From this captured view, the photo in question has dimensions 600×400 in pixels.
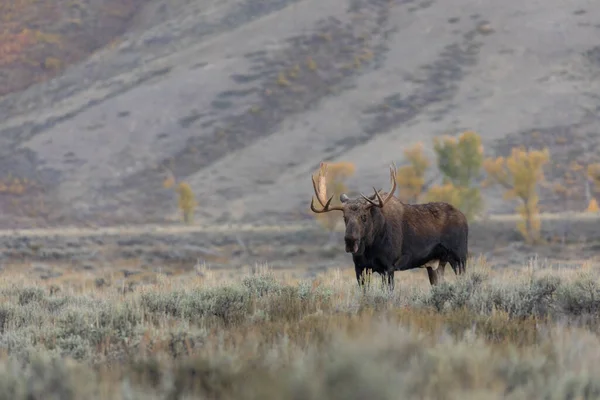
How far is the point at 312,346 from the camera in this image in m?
5.56

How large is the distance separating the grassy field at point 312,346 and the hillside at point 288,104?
63955 millimetres

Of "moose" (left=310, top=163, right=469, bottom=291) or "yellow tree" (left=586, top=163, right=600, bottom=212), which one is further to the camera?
"yellow tree" (left=586, top=163, right=600, bottom=212)

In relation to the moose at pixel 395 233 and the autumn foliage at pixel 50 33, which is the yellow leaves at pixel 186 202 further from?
the autumn foliage at pixel 50 33

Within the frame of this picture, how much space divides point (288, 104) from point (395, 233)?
9479cm

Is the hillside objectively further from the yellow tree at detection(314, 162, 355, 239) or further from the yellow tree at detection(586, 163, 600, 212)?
the yellow tree at detection(314, 162, 355, 239)

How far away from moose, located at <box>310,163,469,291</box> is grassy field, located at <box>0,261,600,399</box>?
5.52 feet

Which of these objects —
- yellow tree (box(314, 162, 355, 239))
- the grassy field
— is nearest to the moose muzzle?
the grassy field

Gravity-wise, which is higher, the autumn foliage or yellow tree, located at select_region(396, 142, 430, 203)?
the autumn foliage

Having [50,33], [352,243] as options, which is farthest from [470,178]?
[50,33]

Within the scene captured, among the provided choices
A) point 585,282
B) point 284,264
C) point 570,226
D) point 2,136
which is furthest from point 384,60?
point 585,282

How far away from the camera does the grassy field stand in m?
4.70

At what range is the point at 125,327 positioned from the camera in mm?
7590

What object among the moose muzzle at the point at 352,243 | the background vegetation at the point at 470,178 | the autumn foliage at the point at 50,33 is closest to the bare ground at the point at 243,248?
the background vegetation at the point at 470,178

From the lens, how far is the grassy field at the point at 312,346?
15.4 ft
